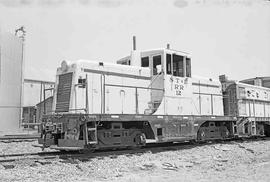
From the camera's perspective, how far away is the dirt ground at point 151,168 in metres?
7.11

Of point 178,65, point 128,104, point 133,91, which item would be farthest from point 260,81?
point 128,104

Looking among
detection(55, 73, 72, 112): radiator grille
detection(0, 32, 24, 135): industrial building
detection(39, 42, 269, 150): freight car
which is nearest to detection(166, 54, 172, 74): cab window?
detection(39, 42, 269, 150): freight car

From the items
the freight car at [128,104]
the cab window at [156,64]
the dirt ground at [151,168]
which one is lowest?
the dirt ground at [151,168]

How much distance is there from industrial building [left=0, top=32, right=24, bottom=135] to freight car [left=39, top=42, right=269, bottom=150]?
17353 mm

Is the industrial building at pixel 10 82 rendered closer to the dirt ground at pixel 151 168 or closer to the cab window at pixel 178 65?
the cab window at pixel 178 65

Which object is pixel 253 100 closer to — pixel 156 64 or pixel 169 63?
pixel 169 63

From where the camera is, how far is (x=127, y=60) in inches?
512

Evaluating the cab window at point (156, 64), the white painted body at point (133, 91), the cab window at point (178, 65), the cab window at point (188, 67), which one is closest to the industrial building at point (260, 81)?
the white painted body at point (133, 91)

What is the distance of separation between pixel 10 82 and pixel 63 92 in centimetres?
1915

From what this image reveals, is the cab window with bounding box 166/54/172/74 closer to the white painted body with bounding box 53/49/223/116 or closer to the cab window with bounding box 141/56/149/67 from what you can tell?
the white painted body with bounding box 53/49/223/116

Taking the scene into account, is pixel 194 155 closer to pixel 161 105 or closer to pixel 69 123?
pixel 161 105

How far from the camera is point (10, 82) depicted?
91.7 ft

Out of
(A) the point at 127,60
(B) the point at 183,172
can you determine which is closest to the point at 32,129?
(A) the point at 127,60

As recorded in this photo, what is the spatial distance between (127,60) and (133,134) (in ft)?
10.9
